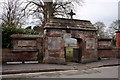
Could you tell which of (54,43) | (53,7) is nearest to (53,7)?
(53,7)

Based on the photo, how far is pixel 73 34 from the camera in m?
17.0

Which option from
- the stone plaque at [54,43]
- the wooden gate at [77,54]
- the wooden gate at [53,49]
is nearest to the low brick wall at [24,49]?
the wooden gate at [53,49]

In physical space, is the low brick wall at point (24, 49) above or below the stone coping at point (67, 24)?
below

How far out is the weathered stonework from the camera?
52.9ft

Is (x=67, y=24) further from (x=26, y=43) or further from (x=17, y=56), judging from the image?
(x=17, y=56)

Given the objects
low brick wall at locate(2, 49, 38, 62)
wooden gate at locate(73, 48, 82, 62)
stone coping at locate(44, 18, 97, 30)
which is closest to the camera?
low brick wall at locate(2, 49, 38, 62)

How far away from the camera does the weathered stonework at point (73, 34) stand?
16.1 meters

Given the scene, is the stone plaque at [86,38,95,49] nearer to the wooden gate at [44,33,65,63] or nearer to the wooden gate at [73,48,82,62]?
the wooden gate at [73,48,82,62]

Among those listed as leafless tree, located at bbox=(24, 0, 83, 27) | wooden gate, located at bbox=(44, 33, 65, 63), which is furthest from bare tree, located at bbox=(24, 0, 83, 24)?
wooden gate, located at bbox=(44, 33, 65, 63)

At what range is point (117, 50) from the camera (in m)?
20.2

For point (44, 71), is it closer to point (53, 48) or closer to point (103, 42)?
point (53, 48)

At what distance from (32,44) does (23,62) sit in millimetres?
1563

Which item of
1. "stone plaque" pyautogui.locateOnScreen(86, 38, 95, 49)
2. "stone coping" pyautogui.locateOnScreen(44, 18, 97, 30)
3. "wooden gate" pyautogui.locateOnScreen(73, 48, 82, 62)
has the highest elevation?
"stone coping" pyautogui.locateOnScreen(44, 18, 97, 30)

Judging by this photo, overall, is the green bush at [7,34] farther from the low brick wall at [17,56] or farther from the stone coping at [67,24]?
the stone coping at [67,24]
